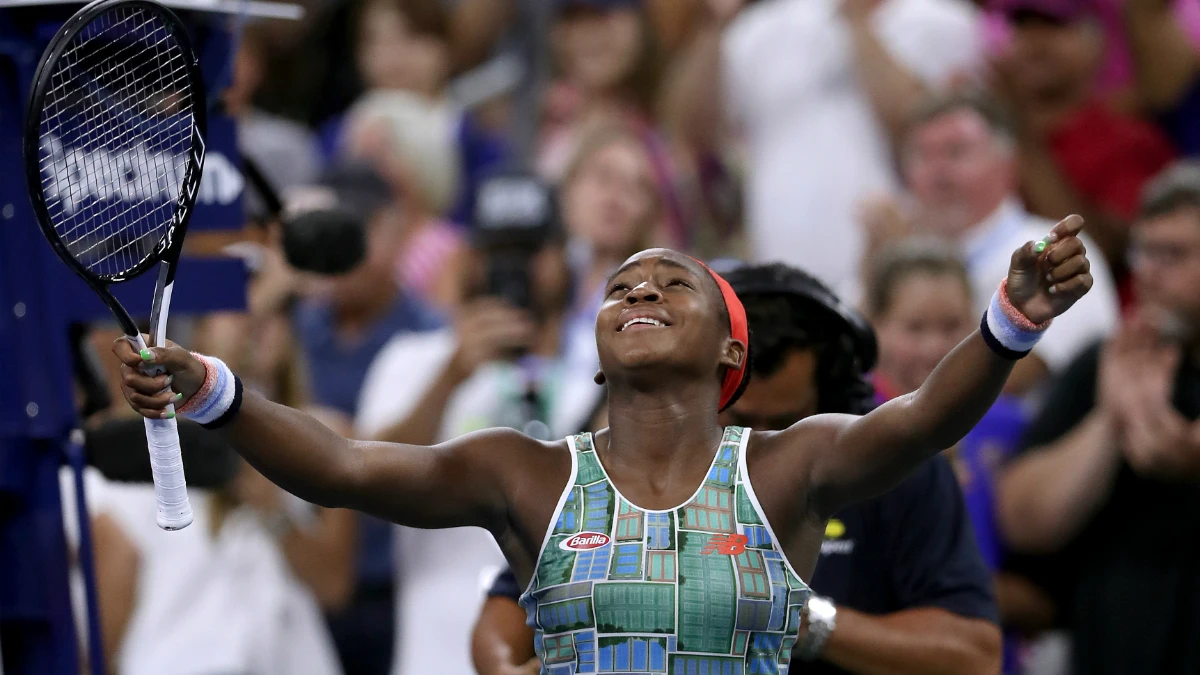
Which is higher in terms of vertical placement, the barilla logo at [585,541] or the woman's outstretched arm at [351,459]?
the woman's outstretched arm at [351,459]

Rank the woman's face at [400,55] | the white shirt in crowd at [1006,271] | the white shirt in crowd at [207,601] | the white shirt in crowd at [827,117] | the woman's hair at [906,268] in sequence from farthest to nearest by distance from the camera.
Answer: the woman's face at [400,55]
the white shirt in crowd at [827,117]
the white shirt in crowd at [1006,271]
the white shirt in crowd at [207,601]
the woman's hair at [906,268]

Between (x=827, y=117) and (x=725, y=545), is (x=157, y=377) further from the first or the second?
(x=827, y=117)

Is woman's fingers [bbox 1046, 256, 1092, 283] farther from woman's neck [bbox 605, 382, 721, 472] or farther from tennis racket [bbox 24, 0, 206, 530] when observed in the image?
tennis racket [bbox 24, 0, 206, 530]

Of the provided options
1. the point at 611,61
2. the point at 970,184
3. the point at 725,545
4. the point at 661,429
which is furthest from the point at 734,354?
the point at 611,61

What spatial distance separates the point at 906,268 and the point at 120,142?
8.42 ft

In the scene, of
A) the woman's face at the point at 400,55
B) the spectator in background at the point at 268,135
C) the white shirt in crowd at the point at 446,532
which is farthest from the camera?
the woman's face at the point at 400,55

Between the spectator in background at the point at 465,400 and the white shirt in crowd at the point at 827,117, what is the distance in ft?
3.48

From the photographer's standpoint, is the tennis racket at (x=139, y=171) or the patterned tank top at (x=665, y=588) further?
the patterned tank top at (x=665, y=588)

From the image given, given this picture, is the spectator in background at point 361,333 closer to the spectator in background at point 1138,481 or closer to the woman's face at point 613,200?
the woman's face at point 613,200

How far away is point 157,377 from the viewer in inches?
108

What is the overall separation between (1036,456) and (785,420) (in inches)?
72.5

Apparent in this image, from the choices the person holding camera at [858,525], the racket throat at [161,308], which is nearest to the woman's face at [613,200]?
the person holding camera at [858,525]

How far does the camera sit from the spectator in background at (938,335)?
16.7ft

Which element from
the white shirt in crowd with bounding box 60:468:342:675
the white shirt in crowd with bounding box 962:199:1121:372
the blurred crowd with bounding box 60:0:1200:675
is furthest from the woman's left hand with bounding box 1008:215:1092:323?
the white shirt in crowd with bounding box 60:468:342:675
